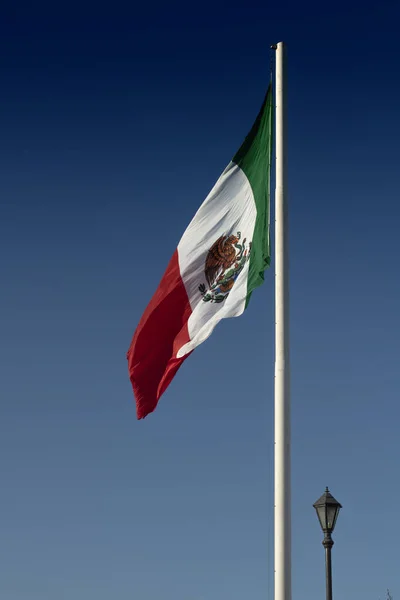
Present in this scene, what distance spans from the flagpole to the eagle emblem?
0.95m

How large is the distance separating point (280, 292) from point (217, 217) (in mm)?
2338

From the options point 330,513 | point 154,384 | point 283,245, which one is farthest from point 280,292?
point 330,513

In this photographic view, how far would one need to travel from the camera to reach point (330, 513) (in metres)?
18.5

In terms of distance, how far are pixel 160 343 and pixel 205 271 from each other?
1.39 metres

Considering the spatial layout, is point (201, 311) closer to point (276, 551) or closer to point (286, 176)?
point (286, 176)

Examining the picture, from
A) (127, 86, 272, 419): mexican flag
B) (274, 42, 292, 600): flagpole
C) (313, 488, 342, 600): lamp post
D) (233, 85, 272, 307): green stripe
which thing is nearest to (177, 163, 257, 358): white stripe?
(127, 86, 272, 419): mexican flag

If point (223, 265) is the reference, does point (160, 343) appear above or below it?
below

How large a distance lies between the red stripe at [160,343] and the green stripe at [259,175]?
1568 mm

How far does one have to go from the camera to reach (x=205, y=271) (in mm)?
16281

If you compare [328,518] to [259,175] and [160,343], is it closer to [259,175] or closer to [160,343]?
[160,343]

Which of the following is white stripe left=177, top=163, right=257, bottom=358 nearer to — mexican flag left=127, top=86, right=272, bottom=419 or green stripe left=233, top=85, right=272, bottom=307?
mexican flag left=127, top=86, right=272, bottom=419

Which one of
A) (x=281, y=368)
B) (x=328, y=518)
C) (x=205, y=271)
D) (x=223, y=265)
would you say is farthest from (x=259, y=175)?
(x=328, y=518)

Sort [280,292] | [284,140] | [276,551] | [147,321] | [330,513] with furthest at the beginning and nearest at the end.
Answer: [330,513], [147,321], [284,140], [280,292], [276,551]

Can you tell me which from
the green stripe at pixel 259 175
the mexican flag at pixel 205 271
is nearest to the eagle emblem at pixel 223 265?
the mexican flag at pixel 205 271
